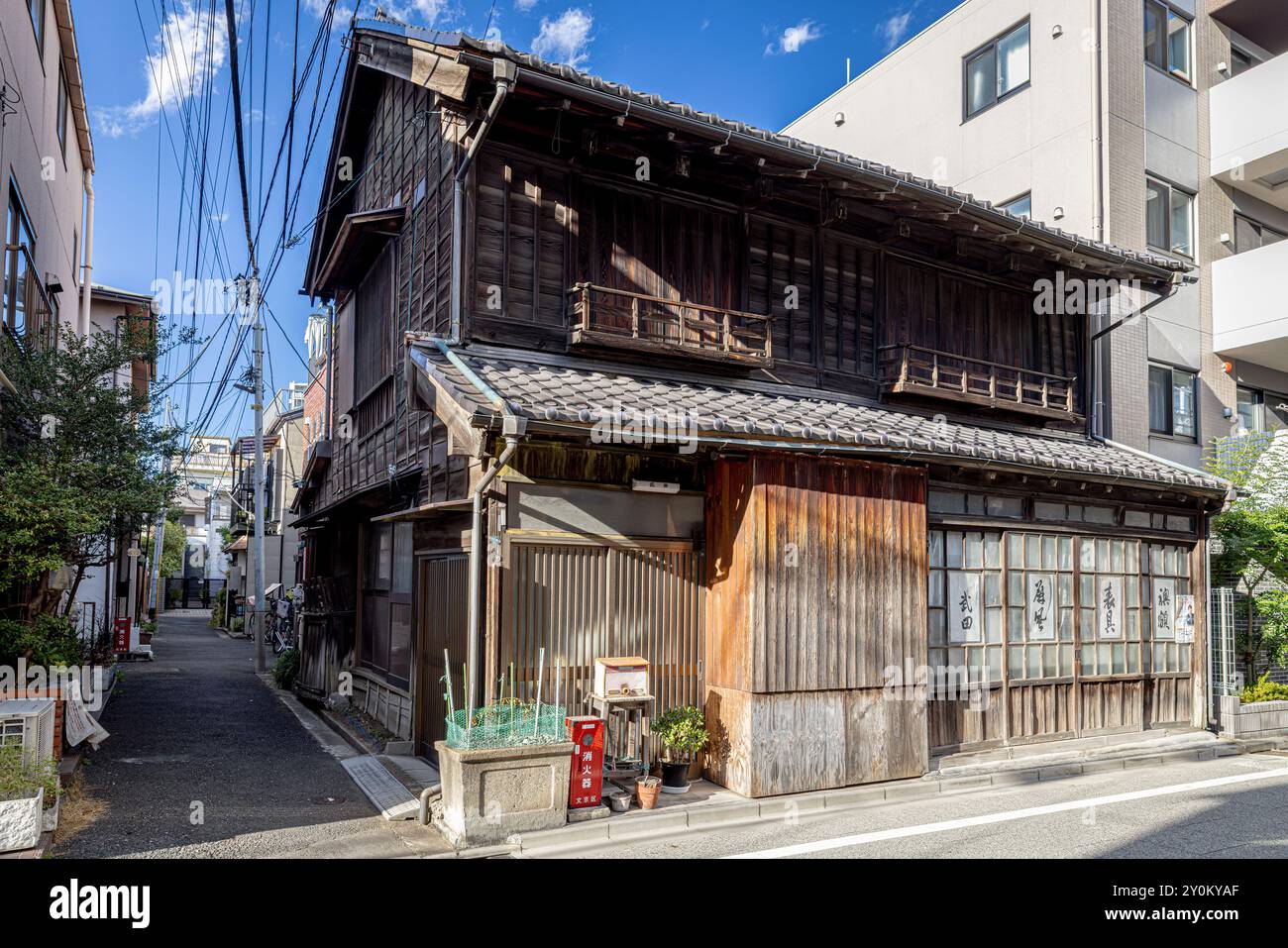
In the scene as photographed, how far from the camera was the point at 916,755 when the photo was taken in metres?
10.4

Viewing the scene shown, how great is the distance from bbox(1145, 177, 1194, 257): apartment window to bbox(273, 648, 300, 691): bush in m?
19.9

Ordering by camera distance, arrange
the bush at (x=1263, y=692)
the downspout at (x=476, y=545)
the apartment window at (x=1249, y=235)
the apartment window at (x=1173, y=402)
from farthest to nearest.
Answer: the apartment window at (x=1249, y=235) → the apartment window at (x=1173, y=402) → the bush at (x=1263, y=692) → the downspout at (x=476, y=545)

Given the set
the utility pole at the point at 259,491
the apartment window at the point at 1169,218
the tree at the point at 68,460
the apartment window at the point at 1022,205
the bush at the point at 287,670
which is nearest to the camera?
the tree at the point at 68,460

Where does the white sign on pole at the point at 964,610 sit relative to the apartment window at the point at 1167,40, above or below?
below

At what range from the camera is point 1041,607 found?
41.4ft

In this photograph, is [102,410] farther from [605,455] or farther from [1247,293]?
[1247,293]

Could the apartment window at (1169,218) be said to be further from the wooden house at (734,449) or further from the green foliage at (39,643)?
the green foliage at (39,643)

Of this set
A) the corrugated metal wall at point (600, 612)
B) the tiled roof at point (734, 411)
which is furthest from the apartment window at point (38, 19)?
the corrugated metal wall at point (600, 612)

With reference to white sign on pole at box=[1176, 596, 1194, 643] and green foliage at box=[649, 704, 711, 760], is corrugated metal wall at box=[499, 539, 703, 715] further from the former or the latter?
white sign on pole at box=[1176, 596, 1194, 643]

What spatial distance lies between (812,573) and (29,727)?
25.5 feet

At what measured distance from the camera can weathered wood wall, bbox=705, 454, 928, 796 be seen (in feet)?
30.9

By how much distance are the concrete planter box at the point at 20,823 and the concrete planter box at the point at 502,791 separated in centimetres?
319

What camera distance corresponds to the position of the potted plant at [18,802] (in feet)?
22.1

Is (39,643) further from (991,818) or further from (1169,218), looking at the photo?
(1169,218)
